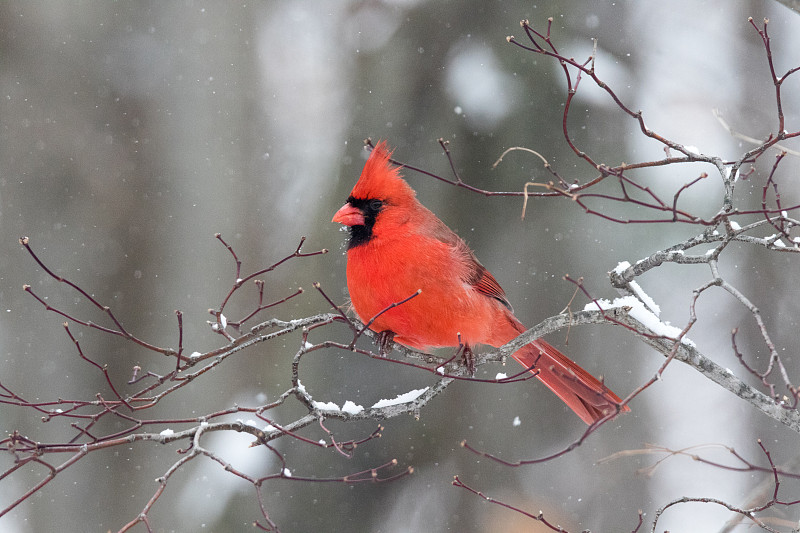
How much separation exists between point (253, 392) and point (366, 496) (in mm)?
966

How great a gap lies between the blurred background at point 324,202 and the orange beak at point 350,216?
1.74 metres

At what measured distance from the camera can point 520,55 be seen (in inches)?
209

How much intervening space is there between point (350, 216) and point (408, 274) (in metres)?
0.35

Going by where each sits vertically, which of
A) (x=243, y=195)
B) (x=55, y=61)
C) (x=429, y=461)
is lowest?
(x=429, y=461)

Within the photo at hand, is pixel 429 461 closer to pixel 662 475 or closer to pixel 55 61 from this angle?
pixel 662 475

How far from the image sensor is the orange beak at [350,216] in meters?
3.27

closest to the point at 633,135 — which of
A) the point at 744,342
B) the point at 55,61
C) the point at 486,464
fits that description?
the point at 744,342

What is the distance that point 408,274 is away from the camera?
126 inches

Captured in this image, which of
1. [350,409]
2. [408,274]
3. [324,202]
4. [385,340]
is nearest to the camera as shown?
[350,409]

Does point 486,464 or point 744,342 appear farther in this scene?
point 744,342

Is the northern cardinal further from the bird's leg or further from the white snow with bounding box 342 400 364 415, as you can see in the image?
the white snow with bounding box 342 400 364 415

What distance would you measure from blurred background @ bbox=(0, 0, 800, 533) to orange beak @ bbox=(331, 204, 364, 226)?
5.71 ft

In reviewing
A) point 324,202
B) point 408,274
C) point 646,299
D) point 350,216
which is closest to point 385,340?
point 408,274

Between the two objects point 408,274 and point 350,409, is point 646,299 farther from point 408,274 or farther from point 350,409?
point 350,409
